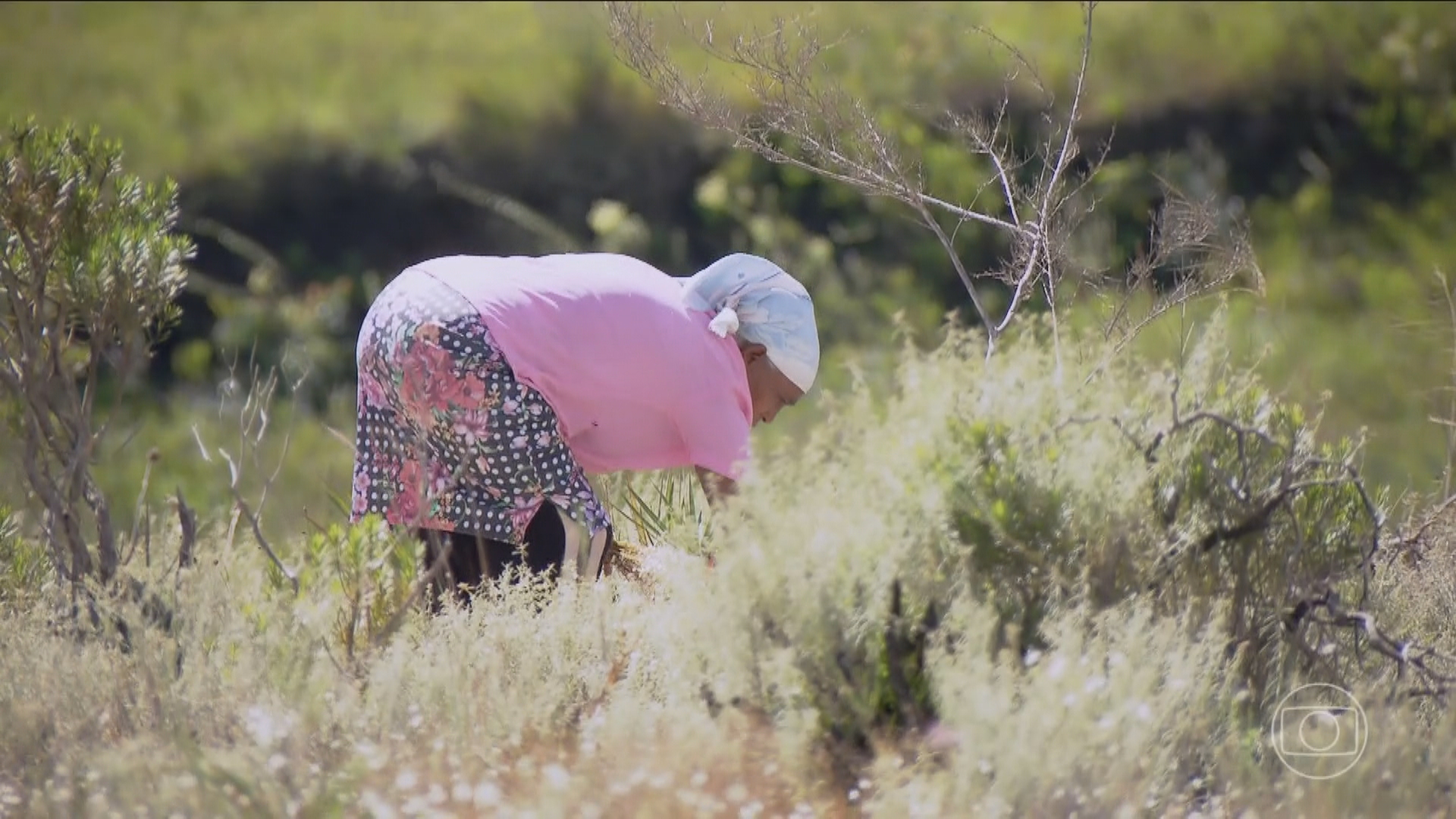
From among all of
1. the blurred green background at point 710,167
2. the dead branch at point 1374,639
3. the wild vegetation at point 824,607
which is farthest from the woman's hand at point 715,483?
the blurred green background at point 710,167

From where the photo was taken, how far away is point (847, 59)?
15.3 metres

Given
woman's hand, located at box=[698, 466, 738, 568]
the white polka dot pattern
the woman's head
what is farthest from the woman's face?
the white polka dot pattern

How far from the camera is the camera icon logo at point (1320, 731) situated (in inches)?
144

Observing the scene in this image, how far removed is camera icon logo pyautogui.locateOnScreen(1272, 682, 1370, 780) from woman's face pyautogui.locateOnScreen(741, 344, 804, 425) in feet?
4.96

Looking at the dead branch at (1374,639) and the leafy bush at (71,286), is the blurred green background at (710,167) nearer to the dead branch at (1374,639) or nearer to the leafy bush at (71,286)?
the leafy bush at (71,286)

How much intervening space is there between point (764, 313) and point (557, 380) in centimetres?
53

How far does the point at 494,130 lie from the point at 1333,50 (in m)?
6.52

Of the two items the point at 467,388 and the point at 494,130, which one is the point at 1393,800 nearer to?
the point at 467,388

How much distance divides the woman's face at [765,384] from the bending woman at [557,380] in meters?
0.03

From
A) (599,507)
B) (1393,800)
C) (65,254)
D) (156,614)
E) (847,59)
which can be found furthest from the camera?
(847,59)

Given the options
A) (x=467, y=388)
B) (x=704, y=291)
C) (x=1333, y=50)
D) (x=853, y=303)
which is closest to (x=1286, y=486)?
(x=704, y=291)

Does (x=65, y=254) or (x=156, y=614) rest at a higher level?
(x=65, y=254)

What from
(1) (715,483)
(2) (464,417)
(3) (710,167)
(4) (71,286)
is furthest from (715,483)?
(3) (710,167)

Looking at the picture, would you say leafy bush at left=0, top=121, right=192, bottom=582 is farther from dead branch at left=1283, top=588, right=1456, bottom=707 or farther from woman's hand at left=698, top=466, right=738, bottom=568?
dead branch at left=1283, top=588, right=1456, bottom=707
